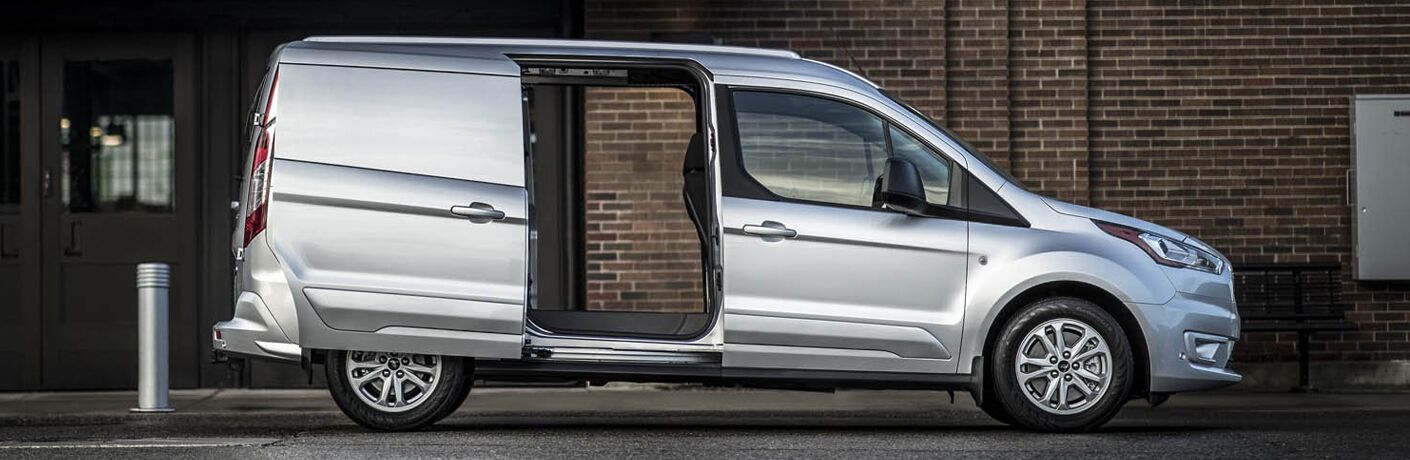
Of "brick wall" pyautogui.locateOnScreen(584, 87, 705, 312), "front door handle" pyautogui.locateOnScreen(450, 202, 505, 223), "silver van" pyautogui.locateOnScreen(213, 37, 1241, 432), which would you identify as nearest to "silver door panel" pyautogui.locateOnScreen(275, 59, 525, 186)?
"silver van" pyautogui.locateOnScreen(213, 37, 1241, 432)

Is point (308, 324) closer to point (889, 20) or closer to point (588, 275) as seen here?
point (588, 275)

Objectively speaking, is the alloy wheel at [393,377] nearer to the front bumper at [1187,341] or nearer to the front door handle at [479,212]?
the front door handle at [479,212]

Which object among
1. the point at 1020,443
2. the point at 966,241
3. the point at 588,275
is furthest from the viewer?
the point at 588,275

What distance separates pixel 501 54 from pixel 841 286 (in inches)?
72.7

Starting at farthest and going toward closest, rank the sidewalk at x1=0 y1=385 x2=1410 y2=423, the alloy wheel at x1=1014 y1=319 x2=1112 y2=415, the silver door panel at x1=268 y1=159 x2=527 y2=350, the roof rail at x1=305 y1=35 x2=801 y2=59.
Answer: the sidewalk at x1=0 y1=385 x2=1410 y2=423
the roof rail at x1=305 y1=35 x2=801 y2=59
the alloy wheel at x1=1014 y1=319 x2=1112 y2=415
the silver door panel at x1=268 y1=159 x2=527 y2=350

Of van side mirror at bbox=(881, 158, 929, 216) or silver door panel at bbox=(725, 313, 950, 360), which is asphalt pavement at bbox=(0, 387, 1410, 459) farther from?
van side mirror at bbox=(881, 158, 929, 216)

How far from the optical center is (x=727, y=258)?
7.80 metres

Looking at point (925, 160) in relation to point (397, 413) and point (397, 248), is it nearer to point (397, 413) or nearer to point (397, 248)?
point (397, 248)

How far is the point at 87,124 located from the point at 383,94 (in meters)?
4.95

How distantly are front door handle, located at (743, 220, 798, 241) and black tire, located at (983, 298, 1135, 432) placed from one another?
1.08 m

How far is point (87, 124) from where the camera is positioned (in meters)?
11.9

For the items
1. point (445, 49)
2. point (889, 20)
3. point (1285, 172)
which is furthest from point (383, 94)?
point (1285, 172)

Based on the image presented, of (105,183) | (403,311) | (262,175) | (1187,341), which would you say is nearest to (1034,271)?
(1187,341)

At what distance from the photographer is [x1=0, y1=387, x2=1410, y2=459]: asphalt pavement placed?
7047 millimetres
